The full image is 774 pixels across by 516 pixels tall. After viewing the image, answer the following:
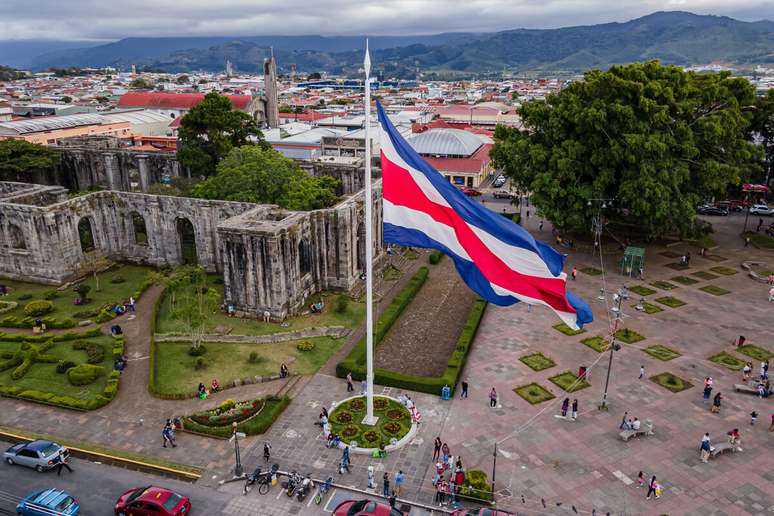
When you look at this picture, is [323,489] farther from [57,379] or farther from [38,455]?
[57,379]

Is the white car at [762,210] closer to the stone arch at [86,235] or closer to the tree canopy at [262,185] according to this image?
the tree canopy at [262,185]

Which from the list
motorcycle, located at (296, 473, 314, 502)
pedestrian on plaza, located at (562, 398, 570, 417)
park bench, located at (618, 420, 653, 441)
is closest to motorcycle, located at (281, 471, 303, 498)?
motorcycle, located at (296, 473, 314, 502)

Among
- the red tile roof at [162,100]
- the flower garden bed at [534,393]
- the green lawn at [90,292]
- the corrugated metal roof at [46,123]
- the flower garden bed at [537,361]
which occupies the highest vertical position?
the red tile roof at [162,100]

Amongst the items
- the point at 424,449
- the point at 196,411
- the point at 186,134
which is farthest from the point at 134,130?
the point at 424,449

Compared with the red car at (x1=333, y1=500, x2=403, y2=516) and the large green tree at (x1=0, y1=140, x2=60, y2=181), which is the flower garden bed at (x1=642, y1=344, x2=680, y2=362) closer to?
the red car at (x1=333, y1=500, x2=403, y2=516)

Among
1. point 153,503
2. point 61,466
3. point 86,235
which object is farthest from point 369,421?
point 86,235

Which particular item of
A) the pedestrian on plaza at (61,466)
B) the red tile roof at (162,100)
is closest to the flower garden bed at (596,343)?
the pedestrian on plaza at (61,466)

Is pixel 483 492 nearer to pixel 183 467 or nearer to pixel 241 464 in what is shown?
pixel 241 464
